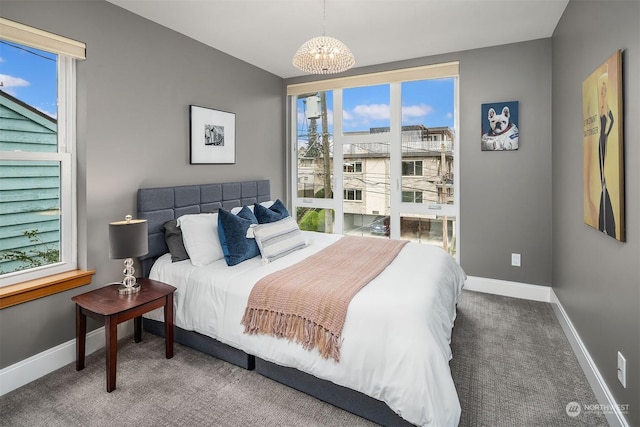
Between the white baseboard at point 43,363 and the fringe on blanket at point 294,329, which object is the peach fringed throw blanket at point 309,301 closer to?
the fringe on blanket at point 294,329

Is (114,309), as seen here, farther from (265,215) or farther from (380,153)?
(380,153)

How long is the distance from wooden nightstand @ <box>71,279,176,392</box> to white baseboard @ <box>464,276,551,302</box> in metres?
3.14

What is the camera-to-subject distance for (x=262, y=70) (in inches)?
174

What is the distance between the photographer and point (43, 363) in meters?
2.32

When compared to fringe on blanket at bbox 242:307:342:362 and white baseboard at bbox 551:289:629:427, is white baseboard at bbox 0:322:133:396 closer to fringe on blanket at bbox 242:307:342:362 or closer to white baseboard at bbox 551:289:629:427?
fringe on blanket at bbox 242:307:342:362

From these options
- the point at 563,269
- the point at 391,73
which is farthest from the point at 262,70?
the point at 563,269

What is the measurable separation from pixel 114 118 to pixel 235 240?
133 centimetres

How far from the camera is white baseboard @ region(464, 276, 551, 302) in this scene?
360 centimetres

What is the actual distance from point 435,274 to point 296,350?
1104mm

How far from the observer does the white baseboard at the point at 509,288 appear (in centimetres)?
360

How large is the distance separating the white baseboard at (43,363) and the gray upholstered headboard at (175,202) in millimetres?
588

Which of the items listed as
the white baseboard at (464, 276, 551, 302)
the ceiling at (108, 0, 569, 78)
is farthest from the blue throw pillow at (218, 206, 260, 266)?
the white baseboard at (464, 276, 551, 302)

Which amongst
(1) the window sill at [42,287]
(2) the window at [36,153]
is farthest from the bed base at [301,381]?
(2) the window at [36,153]

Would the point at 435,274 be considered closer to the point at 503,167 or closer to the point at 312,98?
the point at 503,167
